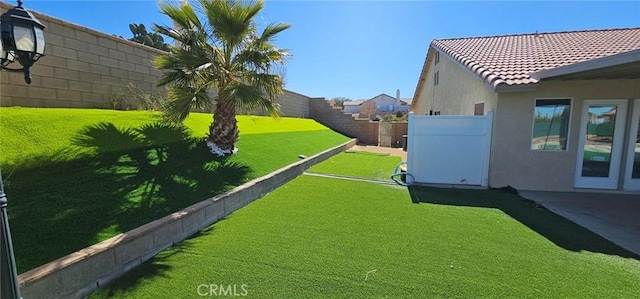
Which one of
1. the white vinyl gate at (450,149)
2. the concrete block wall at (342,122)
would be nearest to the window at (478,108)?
the white vinyl gate at (450,149)

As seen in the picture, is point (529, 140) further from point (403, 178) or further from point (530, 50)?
point (530, 50)

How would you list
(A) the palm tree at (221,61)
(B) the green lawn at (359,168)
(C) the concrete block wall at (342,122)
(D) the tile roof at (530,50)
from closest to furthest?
1. (A) the palm tree at (221,61)
2. (D) the tile roof at (530,50)
3. (B) the green lawn at (359,168)
4. (C) the concrete block wall at (342,122)

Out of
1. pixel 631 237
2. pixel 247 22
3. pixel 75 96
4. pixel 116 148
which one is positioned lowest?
pixel 631 237

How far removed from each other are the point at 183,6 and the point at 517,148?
891 centimetres

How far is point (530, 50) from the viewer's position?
972 centimetres

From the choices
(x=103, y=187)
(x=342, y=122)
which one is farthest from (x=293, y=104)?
(x=103, y=187)

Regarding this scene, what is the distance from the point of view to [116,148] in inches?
212

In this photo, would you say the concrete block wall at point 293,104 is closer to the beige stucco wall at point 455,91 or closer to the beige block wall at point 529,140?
the beige stucco wall at point 455,91

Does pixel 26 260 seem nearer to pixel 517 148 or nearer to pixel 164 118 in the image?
pixel 164 118

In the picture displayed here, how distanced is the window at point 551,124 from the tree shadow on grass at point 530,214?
170 cm

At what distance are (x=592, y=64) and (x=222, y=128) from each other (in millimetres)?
7870

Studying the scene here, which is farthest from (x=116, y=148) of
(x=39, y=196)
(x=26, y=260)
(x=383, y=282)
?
(x=383, y=282)

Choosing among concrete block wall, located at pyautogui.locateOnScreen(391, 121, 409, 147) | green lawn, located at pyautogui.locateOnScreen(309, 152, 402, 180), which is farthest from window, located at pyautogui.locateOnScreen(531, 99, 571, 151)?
concrete block wall, located at pyautogui.locateOnScreen(391, 121, 409, 147)

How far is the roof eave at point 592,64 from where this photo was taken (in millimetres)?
4494
